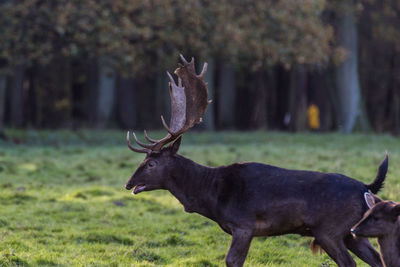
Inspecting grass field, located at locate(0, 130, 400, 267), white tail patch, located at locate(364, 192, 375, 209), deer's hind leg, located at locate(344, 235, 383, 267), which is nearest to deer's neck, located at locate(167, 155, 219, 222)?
grass field, located at locate(0, 130, 400, 267)

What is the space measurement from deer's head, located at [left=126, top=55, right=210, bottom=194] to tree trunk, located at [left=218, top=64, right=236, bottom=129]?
1086 inches

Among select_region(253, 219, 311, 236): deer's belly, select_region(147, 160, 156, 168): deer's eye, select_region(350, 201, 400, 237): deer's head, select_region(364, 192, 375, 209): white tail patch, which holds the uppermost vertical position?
select_region(147, 160, 156, 168): deer's eye

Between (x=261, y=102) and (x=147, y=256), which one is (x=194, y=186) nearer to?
(x=147, y=256)

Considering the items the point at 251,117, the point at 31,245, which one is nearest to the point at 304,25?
the point at 251,117

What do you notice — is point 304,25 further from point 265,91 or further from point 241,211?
point 241,211

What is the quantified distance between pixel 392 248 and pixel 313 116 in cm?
3355

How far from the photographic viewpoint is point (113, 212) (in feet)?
40.4

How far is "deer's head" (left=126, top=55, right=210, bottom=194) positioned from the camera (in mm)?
8492

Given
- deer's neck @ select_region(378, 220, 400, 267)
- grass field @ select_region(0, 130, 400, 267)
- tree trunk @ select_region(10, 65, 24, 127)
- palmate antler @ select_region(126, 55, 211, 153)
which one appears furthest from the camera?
tree trunk @ select_region(10, 65, 24, 127)

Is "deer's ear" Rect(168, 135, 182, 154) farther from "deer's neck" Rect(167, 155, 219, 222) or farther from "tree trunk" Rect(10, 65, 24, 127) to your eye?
"tree trunk" Rect(10, 65, 24, 127)

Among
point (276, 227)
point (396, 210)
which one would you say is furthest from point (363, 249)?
point (276, 227)

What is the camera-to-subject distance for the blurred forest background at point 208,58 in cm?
2434

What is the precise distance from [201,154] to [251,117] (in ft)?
76.3

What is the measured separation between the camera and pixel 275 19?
26.9 m
